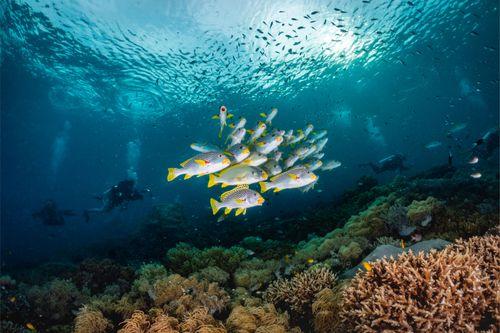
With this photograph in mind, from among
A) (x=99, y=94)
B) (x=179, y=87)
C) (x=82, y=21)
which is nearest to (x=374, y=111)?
(x=179, y=87)

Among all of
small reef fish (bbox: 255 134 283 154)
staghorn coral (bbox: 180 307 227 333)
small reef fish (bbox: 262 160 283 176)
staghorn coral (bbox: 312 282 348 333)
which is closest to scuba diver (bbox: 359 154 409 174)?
small reef fish (bbox: 262 160 283 176)

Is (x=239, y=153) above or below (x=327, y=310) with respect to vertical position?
above

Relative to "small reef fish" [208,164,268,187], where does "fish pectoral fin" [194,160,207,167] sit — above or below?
above

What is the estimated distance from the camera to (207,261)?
7414 mm

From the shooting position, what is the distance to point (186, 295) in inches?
197

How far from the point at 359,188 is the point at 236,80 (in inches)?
708

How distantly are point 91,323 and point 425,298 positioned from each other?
15.9 ft

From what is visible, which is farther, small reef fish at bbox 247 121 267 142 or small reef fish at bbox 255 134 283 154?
small reef fish at bbox 247 121 267 142

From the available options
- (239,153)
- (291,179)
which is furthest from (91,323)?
(291,179)

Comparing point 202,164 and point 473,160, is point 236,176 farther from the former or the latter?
point 473,160

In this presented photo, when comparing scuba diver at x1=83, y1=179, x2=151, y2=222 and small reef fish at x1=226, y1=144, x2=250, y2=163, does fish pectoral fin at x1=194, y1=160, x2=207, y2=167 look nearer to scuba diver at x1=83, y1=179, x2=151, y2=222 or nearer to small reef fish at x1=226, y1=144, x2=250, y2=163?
small reef fish at x1=226, y1=144, x2=250, y2=163

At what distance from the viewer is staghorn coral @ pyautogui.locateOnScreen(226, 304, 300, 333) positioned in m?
4.02

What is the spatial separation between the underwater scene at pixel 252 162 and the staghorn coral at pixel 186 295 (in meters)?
0.03

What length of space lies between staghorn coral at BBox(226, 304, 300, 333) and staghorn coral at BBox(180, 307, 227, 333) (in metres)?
0.21
